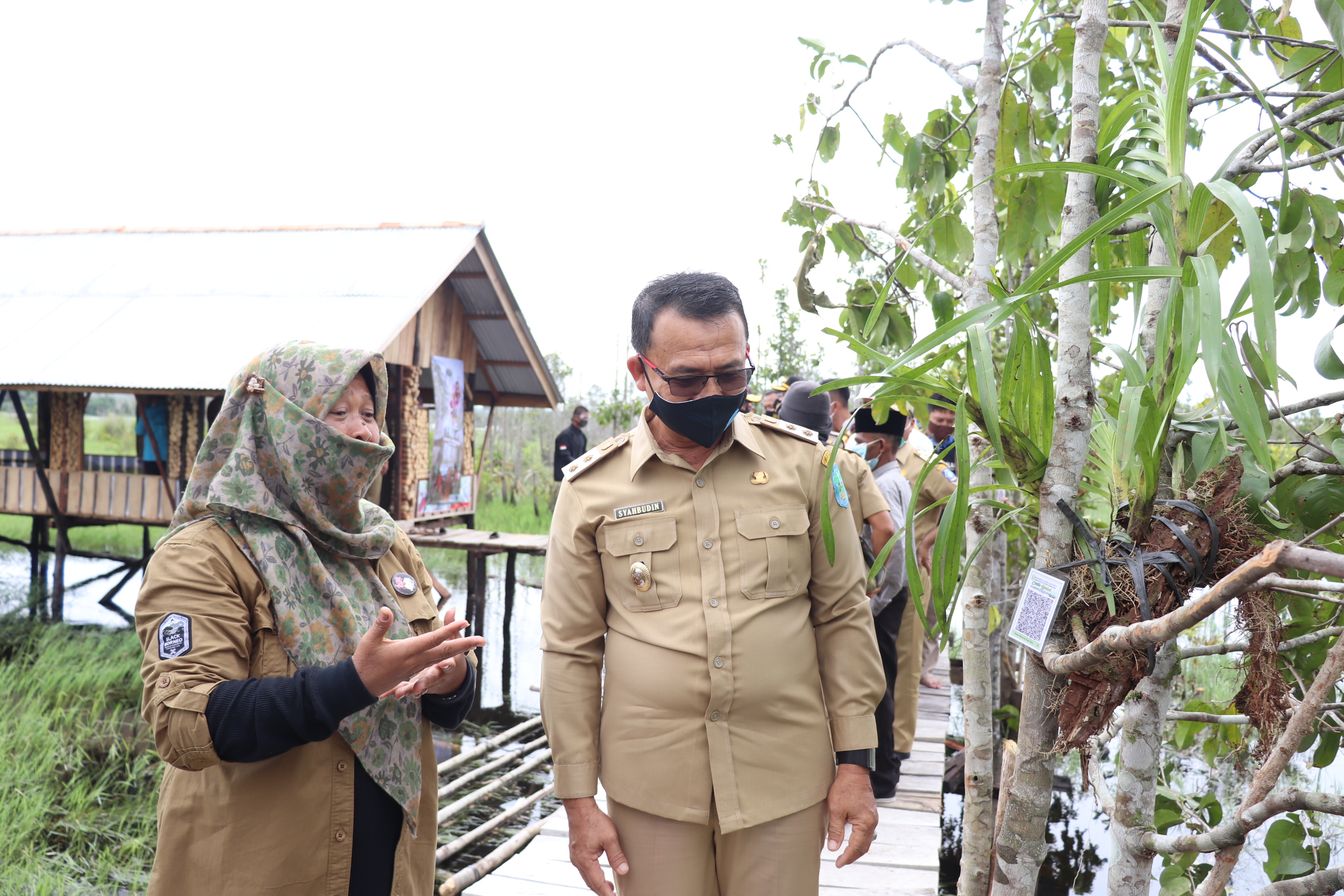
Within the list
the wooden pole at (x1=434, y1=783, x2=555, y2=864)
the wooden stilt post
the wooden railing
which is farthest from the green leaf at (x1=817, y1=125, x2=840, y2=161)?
the wooden railing

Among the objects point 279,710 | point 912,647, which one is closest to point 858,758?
point 279,710

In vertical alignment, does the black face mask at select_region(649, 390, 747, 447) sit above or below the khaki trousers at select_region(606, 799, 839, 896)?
above

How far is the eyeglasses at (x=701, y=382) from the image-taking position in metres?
1.79

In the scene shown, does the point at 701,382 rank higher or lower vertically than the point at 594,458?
higher

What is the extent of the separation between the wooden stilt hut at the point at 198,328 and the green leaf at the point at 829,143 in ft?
17.5

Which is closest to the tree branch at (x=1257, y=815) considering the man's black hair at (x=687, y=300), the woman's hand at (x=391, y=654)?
the man's black hair at (x=687, y=300)

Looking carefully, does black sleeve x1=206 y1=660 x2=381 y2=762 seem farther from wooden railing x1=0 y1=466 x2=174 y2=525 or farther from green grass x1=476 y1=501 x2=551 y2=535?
green grass x1=476 y1=501 x2=551 y2=535

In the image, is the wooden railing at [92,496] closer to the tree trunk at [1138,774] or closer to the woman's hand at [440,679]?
the woman's hand at [440,679]

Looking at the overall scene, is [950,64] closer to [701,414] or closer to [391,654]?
[701,414]

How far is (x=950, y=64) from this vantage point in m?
2.62

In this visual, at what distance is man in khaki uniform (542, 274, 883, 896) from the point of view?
1.75m

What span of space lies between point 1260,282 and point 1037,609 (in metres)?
0.73

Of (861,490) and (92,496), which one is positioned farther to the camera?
(92,496)

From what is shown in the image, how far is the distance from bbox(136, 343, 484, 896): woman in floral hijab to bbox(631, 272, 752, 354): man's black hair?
62cm
